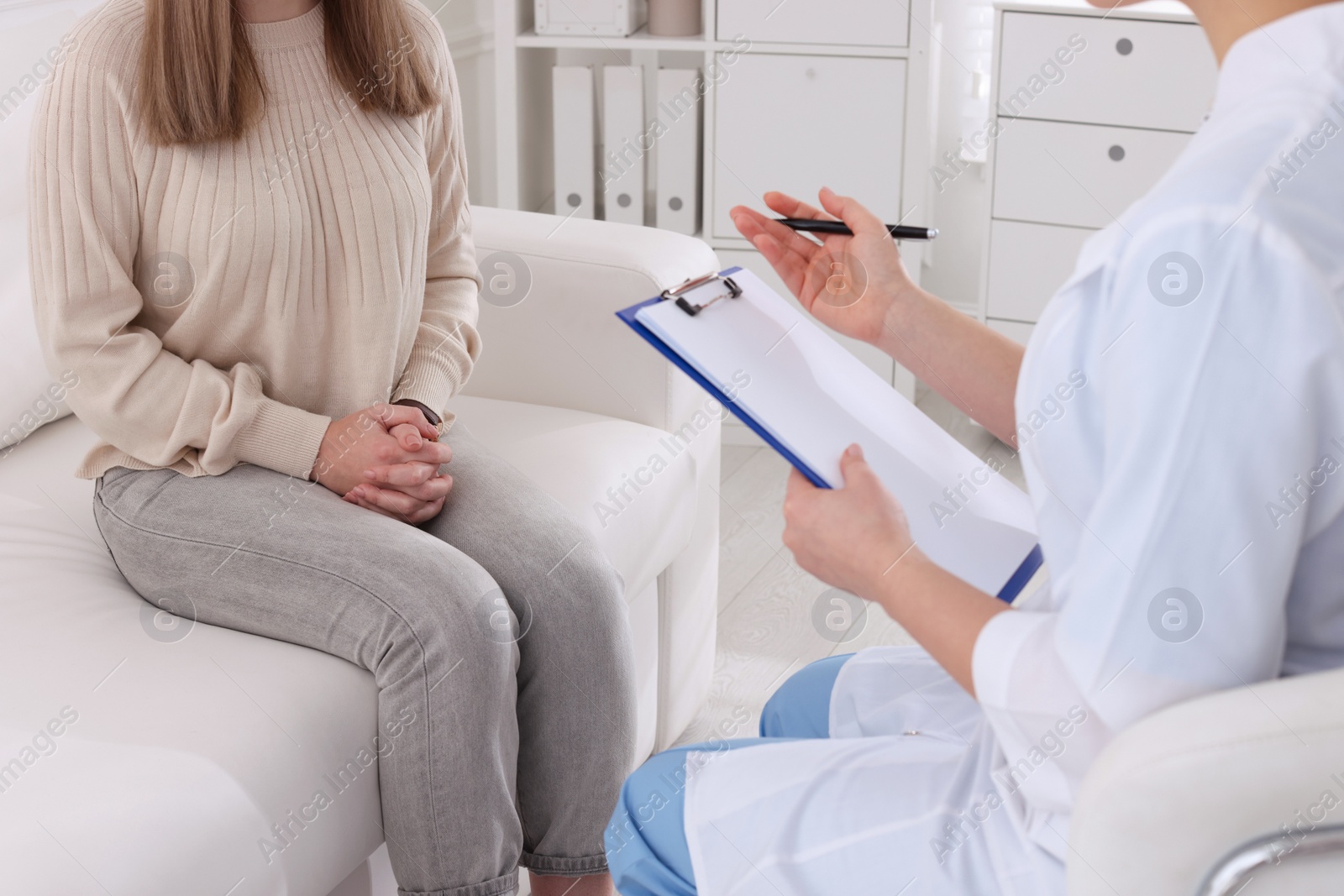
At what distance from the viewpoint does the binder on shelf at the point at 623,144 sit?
2.49 metres

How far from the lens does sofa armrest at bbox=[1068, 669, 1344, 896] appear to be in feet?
1.81

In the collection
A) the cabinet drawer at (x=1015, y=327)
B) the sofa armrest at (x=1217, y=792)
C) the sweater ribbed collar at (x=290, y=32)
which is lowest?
the cabinet drawer at (x=1015, y=327)

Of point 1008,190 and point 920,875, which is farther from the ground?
point 1008,190

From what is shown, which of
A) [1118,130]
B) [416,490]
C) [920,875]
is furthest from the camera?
[1118,130]

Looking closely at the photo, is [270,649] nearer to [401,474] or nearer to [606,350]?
[401,474]

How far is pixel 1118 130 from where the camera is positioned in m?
2.29

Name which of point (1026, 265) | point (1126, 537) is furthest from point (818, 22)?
point (1126, 537)

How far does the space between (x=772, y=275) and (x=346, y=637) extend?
1611mm

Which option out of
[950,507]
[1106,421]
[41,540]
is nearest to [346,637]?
[41,540]

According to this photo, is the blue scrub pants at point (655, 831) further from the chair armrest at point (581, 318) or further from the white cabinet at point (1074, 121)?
the white cabinet at point (1074, 121)

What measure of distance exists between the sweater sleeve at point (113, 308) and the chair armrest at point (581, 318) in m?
0.42

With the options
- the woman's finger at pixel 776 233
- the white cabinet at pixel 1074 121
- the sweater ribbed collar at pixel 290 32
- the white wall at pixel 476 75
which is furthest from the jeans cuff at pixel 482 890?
the white wall at pixel 476 75

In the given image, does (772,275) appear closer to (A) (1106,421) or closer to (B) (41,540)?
(B) (41,540)

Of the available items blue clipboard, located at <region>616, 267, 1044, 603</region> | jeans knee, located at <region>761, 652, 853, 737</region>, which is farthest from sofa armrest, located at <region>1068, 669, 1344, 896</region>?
jeans knee, located at <region>761, 652, 853, 737</region>
